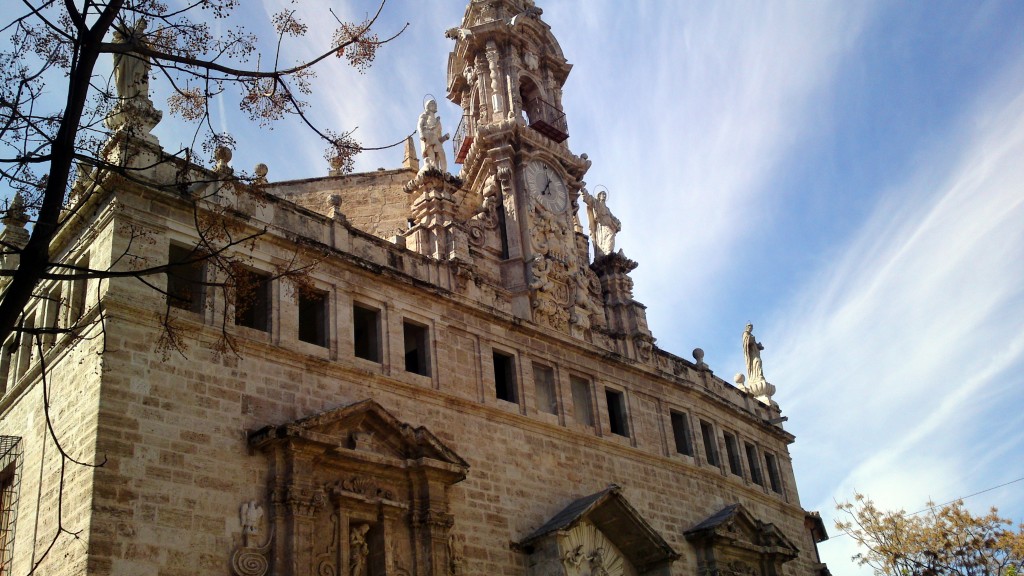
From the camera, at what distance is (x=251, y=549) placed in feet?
47.1

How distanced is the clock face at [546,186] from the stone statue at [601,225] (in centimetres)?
125

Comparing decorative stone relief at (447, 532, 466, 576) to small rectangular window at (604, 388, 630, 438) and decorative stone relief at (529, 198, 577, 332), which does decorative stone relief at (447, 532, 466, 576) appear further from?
small rectangular window at (604, 388, 630, 438)

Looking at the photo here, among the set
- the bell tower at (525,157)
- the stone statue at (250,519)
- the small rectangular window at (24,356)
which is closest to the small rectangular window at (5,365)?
the small rectangular window at (24,356)

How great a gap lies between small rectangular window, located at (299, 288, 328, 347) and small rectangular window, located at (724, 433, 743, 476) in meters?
12.7

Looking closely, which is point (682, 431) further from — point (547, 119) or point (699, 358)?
point (547, 119)

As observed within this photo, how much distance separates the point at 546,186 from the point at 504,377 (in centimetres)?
574

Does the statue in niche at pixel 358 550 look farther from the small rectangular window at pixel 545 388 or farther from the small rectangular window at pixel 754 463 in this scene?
the small rectangular window at pixel 754 463

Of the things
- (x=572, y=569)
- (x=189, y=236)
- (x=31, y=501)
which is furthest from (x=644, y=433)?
(x=31, y=501)

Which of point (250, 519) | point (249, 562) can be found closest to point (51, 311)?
point (250, 519)

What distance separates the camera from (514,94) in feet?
83.3

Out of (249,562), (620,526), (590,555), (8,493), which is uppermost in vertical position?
(8,493)

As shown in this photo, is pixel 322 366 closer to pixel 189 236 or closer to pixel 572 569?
pixel 189 236

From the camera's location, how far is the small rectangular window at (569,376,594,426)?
2166 cm

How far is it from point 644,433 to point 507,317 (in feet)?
15.6
